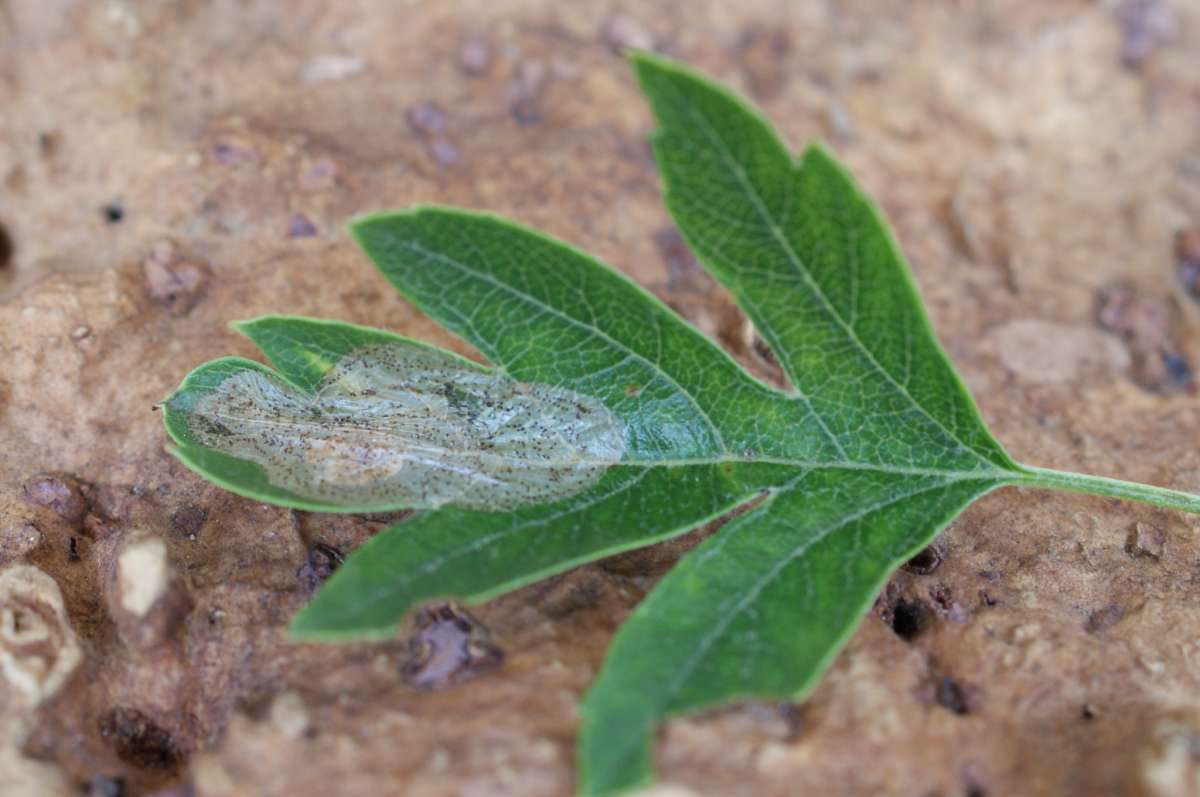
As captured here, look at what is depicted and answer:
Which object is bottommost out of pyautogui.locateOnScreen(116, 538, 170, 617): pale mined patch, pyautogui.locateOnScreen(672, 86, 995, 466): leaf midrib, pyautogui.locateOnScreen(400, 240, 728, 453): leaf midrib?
pyautogui.locateOnScreen(116, 538, 170, 617): pale mined patch

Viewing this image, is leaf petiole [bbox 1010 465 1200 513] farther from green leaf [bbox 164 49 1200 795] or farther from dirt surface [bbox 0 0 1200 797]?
dirt surface [bbox 0 0 1200 797]

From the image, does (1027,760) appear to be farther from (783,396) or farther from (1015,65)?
(1015,65)

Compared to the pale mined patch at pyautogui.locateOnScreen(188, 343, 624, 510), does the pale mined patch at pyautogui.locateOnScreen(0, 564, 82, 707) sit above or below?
below

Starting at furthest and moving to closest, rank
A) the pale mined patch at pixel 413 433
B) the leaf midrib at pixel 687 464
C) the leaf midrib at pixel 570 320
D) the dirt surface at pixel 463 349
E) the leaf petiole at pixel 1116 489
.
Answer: the leaf petiole at pixel 1116 489
the leaf midrib at pixel 570 320
the pale mined patch at pixel 413 433
the leaf midrib at pixel 687 464
the dirt surface at pixel 463 349

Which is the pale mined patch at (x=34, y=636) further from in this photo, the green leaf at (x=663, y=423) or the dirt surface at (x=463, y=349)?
the green leaf at (x=663, y=423)

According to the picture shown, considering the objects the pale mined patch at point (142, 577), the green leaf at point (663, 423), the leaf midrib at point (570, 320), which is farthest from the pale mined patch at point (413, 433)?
the pale mined patch at point (142, 577)

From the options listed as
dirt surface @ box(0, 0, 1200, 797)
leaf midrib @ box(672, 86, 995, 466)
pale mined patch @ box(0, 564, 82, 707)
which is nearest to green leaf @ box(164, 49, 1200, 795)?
leaf midrib @ box(672, 86, 995, 466)

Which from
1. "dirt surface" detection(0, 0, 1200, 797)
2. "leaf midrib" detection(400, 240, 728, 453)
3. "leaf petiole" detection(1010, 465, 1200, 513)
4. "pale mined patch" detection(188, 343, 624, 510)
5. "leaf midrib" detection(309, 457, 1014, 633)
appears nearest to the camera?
"dirt surface" detection(0, 0, 1200, 797)
